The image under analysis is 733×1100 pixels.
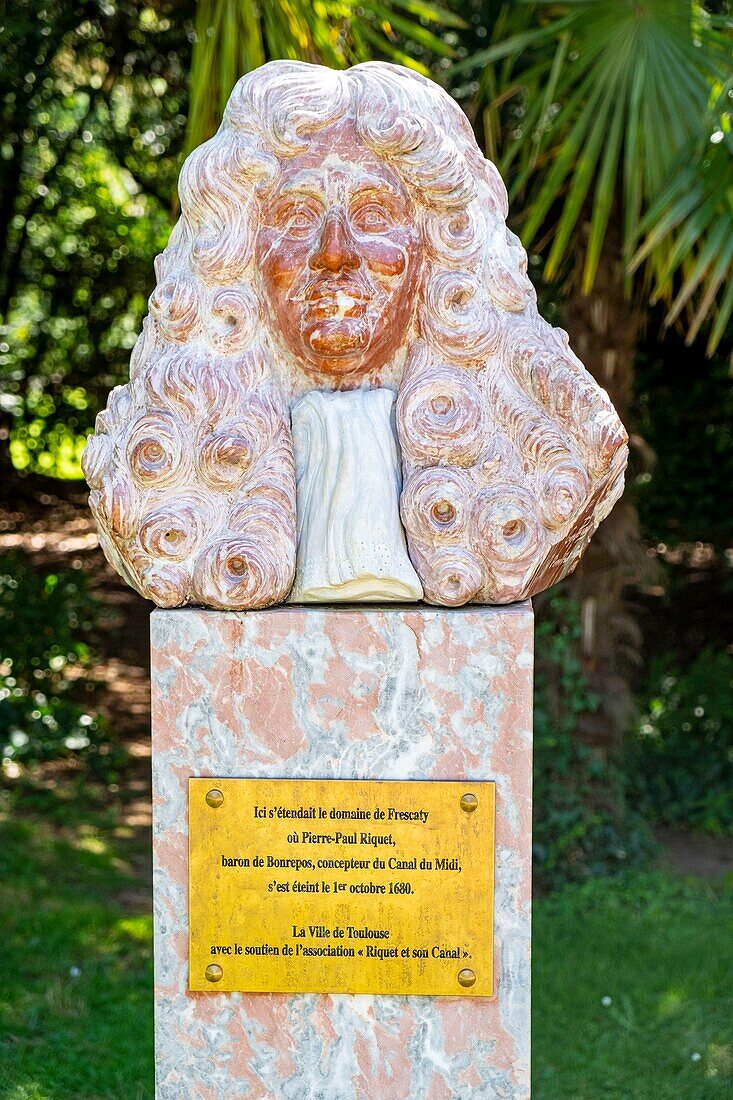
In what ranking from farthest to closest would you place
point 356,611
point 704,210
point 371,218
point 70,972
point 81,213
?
point 81,213, point 70,972, point 704,210, point 371,218, point 356,611

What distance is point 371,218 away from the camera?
253cm

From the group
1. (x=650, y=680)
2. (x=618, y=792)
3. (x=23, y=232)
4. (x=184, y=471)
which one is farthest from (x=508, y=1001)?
(x=23, y=232)

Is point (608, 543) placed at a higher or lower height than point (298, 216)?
lower

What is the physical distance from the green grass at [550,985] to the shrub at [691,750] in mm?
639

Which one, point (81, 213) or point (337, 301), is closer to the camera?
point (337, 301)

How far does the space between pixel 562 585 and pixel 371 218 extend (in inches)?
115

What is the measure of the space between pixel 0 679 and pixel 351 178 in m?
4.35

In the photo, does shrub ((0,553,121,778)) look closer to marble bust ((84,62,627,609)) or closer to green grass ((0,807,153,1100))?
green grass ((0,807,153,1100))

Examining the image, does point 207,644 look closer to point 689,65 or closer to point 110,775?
point 689,65

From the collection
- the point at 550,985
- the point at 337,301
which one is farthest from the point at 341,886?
the point at 550,985

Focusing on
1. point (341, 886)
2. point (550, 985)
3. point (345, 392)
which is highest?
point (345, 392)

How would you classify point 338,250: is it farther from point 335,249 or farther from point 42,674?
point 42,674

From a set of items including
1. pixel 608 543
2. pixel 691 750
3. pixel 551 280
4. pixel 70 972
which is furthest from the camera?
pixel 691 750

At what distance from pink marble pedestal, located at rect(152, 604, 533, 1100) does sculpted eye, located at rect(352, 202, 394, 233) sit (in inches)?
28.8
